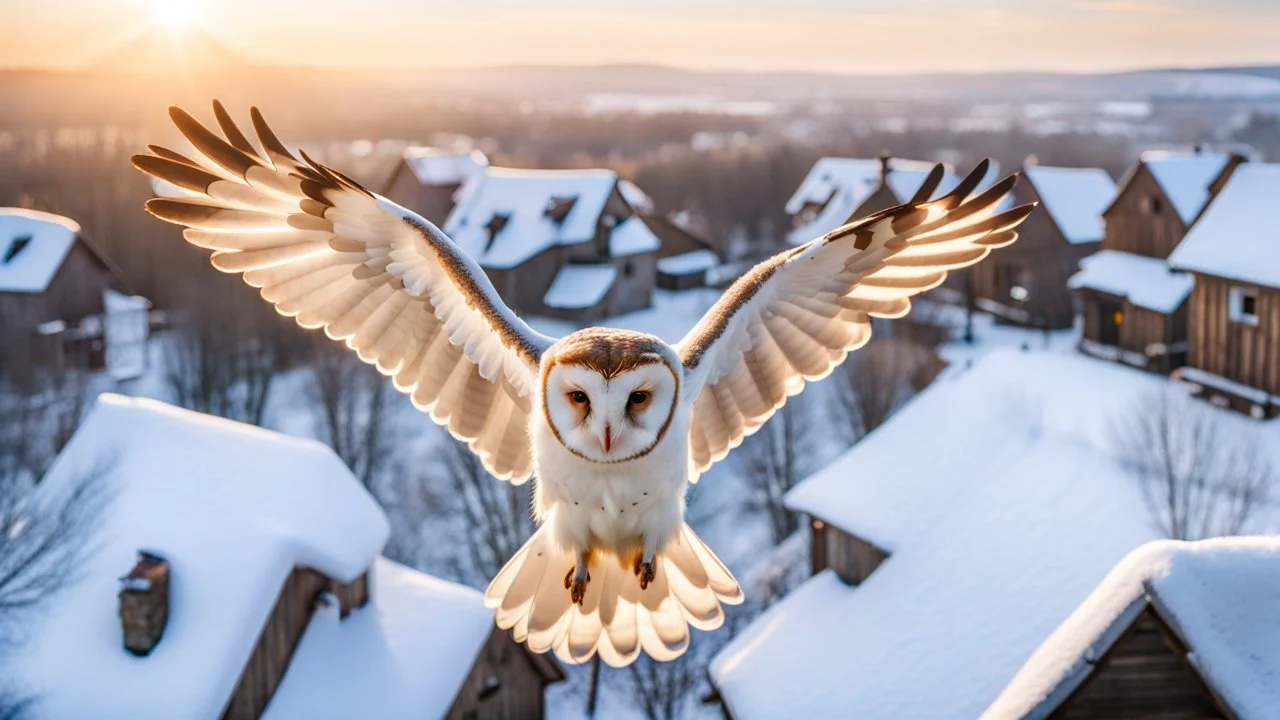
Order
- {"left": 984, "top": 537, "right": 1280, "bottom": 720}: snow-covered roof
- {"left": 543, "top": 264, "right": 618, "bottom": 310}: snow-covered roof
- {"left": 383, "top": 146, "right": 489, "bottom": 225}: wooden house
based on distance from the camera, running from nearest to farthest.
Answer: {"left": 984, "top": 537, "right": 1280, "bottom": 720}: snow-covered roof, {"left": 543, "top": 264, "right": 618, "bottom": 310}: snow-covered roof, {"left": 383, "top": 146, "right": 489, "bottom": 225}: wooden house

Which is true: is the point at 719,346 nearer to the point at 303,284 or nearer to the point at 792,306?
the point at 792,306

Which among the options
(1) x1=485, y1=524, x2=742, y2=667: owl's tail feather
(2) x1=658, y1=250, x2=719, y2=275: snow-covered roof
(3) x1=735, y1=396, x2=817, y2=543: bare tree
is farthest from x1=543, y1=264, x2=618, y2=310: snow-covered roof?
(1) x1=485, y1=524, x2=742, y2=667: owl's tail feather

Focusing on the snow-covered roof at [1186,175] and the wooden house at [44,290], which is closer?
the wooden house at [44,290]

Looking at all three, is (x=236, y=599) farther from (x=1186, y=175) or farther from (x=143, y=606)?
(x=1186, y=175)

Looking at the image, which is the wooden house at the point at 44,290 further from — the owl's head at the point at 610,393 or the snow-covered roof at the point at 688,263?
the owl's head at the point at 610,393

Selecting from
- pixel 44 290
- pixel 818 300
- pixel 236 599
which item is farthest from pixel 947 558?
pixel 44 290

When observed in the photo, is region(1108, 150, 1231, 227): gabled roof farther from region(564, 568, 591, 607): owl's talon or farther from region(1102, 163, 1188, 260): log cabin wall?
region(564, 568, 591, 607): owl's talon

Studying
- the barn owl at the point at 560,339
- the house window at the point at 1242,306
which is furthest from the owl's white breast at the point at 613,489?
the house window at the point at 1242,306
